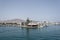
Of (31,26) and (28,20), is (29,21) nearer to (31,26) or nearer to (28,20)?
(28,20)

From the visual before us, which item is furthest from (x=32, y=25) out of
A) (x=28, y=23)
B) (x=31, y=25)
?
(x=28, y=23)

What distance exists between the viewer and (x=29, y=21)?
1805 cm

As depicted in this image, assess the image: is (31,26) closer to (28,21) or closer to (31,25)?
(31,25)

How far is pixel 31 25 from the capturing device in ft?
53.6

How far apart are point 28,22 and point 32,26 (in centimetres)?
181

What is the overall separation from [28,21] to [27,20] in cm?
20

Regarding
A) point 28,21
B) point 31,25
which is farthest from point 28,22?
point 31,25

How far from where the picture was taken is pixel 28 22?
17.9 m

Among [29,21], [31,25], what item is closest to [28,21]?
[29,21]

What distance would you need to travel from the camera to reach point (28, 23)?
17516 mm

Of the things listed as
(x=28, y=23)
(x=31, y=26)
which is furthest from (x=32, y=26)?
(x=28, y=23)

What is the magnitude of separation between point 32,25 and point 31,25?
12 cm

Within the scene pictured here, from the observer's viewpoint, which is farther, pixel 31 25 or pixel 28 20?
pixel 28 20

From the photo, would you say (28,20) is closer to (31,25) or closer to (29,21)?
(29,21)
